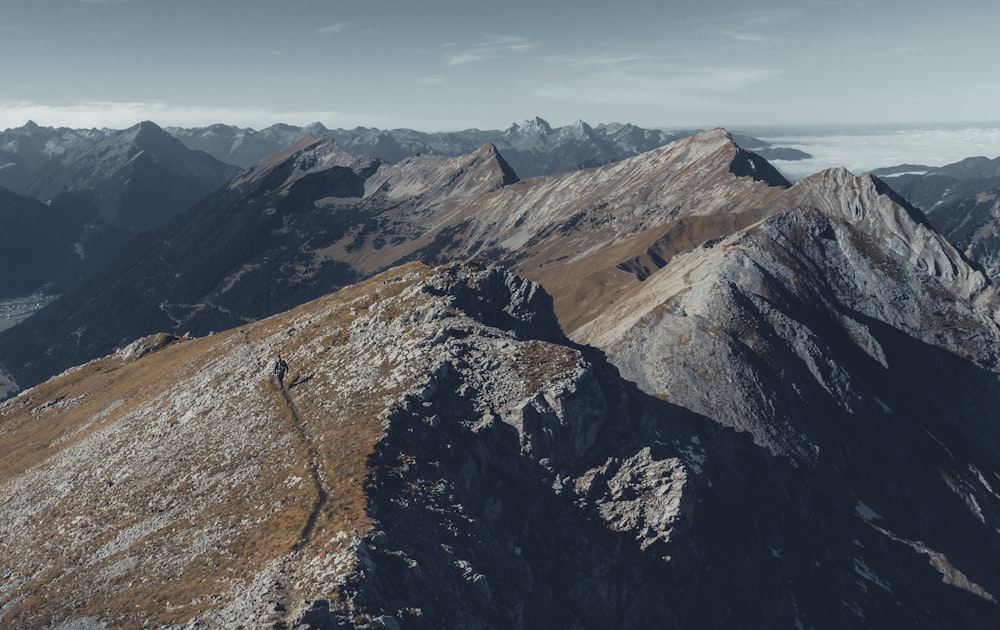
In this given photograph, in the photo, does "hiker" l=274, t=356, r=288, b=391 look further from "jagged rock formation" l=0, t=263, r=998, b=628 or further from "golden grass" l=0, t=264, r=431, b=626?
"jagged rock formation" l=0, t=263, r=998, b=628

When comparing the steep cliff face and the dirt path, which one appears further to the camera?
the steep cliff face

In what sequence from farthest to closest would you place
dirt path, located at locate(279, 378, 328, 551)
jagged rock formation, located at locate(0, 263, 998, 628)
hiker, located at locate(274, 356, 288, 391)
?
hiker, located at locate(274, 356, 288, 391) < dirt path, located at locate(279, 378, 328, 551) < jagged rock formation, located at locate(0, 263, 998, 628)

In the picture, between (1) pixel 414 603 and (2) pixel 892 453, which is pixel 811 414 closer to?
(2) pixel 892 453

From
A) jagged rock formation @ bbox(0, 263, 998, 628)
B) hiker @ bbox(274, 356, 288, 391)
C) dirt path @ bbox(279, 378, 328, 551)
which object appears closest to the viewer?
jagged rock formation @ bbox(0, 263, 998, 628)

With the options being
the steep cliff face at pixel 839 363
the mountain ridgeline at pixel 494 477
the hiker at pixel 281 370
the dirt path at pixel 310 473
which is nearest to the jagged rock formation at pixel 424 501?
the dirt path at pixel 310 473

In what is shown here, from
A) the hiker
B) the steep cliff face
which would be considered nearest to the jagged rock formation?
the hiker

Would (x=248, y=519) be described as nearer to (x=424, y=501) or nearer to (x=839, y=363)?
(x=424, y=501)
